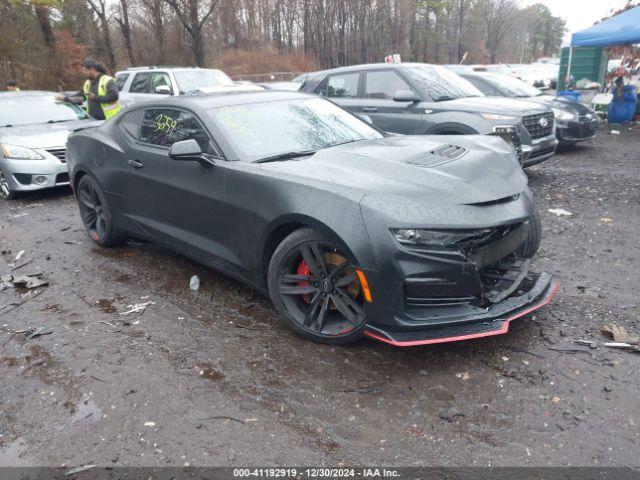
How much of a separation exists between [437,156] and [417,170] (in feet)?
1.26

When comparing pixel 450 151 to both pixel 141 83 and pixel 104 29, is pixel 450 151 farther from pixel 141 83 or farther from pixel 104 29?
pixel 104 29

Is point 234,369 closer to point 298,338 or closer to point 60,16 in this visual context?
point 298,338

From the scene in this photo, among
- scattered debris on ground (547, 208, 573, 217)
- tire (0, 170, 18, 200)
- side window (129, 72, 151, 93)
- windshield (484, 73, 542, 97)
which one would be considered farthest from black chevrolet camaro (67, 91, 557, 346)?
side window (129, 72, 151, 93)

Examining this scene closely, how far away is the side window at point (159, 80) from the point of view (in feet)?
34.7

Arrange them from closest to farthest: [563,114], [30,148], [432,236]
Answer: [432,236] → [30,148] → [563,114]

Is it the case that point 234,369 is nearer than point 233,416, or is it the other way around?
point 233,416

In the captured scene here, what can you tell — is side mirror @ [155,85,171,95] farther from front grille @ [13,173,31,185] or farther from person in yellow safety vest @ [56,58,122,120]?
front grille @ [13,173,31,185]

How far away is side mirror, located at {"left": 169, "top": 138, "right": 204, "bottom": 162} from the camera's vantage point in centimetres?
353

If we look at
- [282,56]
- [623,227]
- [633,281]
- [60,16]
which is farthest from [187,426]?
[282,56]

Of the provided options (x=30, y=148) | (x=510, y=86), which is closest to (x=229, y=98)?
(x=30, y=148)

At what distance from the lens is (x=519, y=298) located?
303cm

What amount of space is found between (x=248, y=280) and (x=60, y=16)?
113ft

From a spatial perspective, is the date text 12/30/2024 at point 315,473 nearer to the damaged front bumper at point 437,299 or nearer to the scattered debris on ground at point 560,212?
the damaged front bumper at point 437,299

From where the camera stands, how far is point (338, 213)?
9.43 feet
